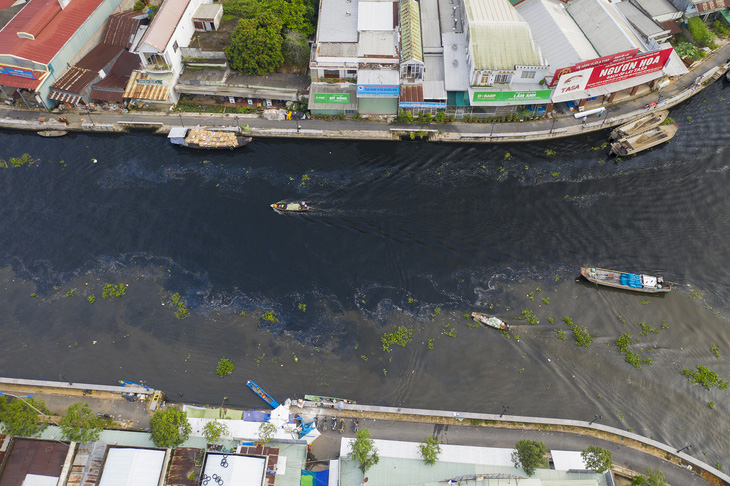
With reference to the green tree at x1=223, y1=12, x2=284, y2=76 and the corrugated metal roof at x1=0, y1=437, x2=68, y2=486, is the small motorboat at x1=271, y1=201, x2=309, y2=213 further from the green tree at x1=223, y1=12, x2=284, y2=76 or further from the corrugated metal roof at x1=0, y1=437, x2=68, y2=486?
the corrugated metal roof at x1=0, y1=437, x2=68, y2=486

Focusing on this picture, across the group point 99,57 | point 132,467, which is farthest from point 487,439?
point 99,57

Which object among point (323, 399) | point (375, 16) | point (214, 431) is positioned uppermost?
point (375, 16)

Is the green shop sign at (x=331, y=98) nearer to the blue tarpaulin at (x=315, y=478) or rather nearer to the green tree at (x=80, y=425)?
the green tree at (x=80, y=425)

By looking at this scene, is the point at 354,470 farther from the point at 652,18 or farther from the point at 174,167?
the point at 652,18

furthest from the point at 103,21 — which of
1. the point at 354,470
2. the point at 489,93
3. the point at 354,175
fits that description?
the point at 354,470

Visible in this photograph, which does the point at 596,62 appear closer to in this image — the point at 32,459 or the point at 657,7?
the point at 657,7

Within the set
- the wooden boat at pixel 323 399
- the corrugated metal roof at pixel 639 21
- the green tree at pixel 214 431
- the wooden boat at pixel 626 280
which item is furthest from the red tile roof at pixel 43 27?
the corrugated metal roof at pixel 639 21
